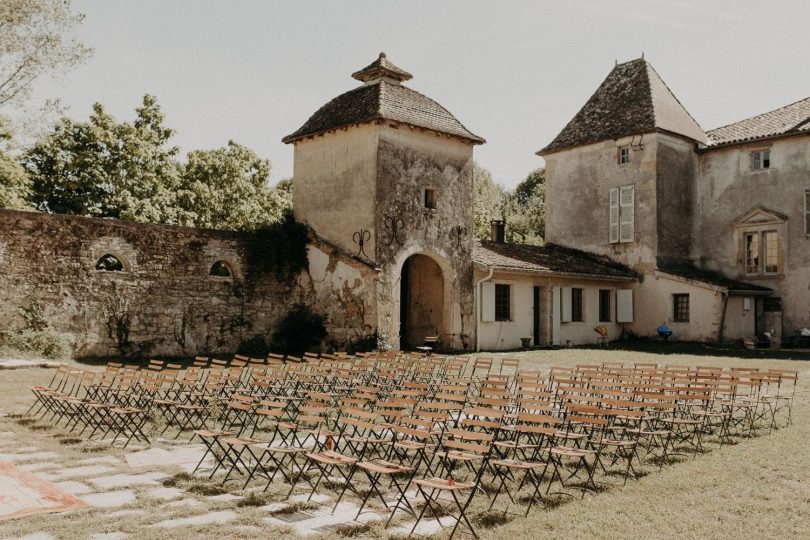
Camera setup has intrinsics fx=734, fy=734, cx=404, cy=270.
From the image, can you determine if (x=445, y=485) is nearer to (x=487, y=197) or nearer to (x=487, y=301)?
(x=487, y=301)

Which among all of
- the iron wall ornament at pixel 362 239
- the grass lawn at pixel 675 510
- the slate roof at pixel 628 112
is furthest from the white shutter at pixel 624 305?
the grass lawn at pixel 675 510

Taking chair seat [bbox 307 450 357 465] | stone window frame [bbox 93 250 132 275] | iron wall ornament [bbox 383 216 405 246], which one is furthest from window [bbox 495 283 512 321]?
chair seat [bbox 307 450 357 465]

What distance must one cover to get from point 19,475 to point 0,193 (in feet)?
62.2

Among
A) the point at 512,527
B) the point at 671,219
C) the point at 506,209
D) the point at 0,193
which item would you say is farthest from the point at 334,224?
the point at 506,209

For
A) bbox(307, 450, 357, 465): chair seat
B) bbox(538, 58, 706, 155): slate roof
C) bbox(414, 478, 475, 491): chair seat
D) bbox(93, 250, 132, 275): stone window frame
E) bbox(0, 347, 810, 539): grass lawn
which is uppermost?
bbox(538, 58, 706, 155): slate roof

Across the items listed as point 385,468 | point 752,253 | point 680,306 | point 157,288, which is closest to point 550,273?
point 680,306

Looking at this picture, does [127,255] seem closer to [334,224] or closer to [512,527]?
[334,224]

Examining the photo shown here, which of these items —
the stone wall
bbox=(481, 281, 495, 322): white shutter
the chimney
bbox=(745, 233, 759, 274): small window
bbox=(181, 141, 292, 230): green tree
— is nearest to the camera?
the stone wall

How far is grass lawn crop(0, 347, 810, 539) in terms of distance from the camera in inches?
208

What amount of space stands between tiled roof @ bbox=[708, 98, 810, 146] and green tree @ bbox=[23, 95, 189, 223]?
21.7 metres

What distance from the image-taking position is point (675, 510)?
19.1ft

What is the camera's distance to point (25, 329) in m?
16.3

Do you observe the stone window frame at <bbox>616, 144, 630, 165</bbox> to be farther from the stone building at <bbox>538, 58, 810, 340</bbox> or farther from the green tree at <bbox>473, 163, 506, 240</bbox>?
the green tree at <bbox>473, 163, 506, 240</bbox>

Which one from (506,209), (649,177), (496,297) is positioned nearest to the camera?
(496,297)
